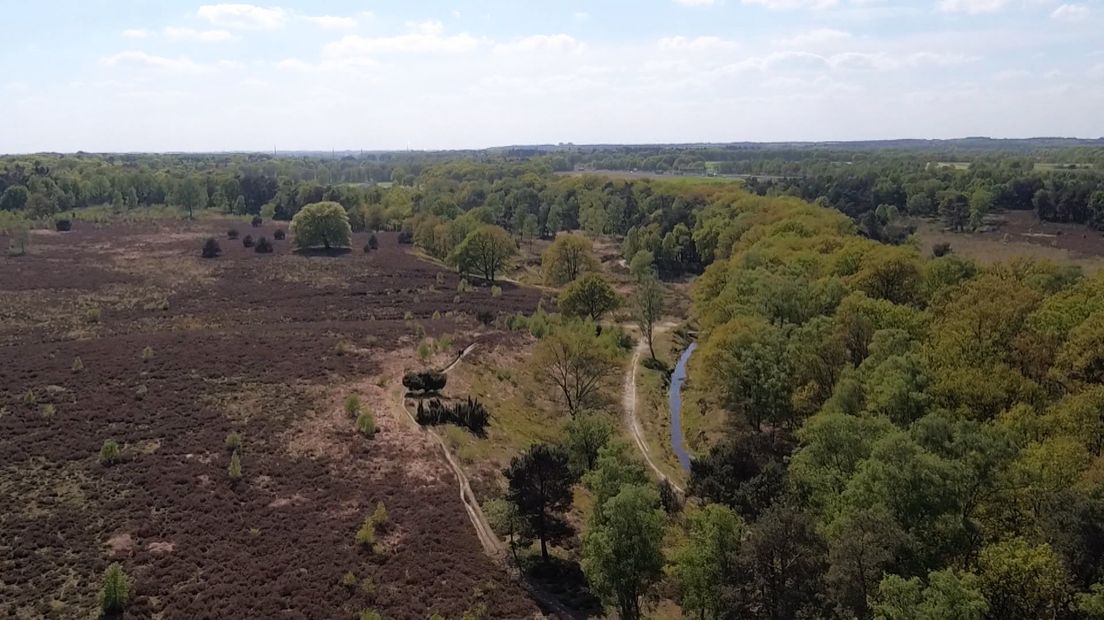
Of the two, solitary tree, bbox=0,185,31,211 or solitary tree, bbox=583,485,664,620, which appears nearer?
solitary tree, bbox=583,485,664,620

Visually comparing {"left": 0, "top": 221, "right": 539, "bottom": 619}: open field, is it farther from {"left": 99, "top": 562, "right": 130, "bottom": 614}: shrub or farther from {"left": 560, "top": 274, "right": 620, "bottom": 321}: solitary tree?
{"left": 560, "top": 274, "right": 620, "bottom": 321}: solitary tree

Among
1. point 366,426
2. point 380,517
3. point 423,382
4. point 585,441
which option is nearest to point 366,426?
point 366,426

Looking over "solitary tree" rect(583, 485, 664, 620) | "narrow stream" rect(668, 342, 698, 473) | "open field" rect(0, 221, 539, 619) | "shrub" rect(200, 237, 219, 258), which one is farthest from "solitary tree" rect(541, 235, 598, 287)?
"solitary tree" rect(583, 485, 664, 620)

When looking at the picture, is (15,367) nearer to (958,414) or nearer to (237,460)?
(237,460)

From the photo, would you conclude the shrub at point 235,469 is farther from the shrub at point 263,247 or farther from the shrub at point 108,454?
the shrub at point 263,247

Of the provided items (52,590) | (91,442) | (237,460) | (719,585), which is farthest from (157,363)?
(719,585)

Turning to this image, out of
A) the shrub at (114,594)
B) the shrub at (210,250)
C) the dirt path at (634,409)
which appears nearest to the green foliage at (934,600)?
the dirt path at (634,409)
